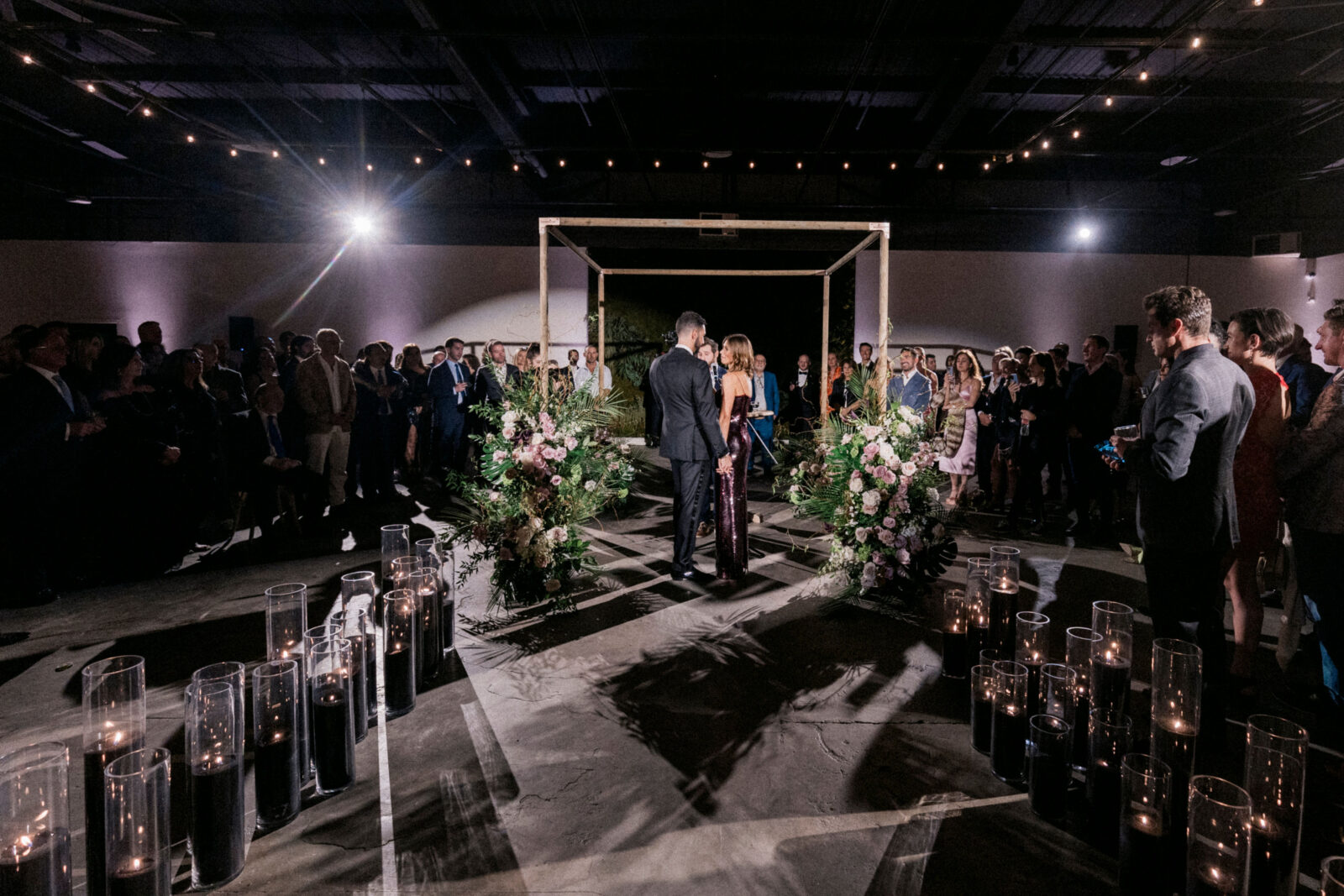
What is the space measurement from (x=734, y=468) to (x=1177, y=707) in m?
3.11

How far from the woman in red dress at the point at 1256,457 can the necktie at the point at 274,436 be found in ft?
21.7

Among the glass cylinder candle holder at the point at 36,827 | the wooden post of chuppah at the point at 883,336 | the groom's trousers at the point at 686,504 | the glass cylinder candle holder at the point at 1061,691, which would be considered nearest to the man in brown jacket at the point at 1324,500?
the glass cylinder candle holder at the point at 1061,691

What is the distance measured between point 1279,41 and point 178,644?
962 cm

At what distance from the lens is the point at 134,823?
1647mm

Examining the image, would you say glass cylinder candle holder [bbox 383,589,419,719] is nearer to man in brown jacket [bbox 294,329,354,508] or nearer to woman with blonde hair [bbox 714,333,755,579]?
woman with blonde hair [bbox 714,333,755,579]

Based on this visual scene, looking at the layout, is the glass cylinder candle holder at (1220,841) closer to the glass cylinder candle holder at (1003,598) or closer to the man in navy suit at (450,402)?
the glass cylinder candle holder at (1003,598)

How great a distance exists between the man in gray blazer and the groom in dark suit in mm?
2507

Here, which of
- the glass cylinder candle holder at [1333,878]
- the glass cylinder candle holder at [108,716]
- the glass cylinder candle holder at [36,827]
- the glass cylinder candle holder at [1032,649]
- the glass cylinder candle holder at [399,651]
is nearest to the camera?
the glass cylinder candle holder at [1333,878]

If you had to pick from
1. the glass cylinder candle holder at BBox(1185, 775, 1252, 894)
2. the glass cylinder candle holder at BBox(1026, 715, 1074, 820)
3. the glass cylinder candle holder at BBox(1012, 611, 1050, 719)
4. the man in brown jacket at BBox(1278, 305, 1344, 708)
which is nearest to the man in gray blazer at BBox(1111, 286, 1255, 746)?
the man in brown jacket at BBox(1278, 305, 1344, 708)

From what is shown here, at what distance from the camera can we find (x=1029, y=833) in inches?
87.5

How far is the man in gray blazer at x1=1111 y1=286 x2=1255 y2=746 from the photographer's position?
2.69m

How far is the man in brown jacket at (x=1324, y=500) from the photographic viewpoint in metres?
2.81

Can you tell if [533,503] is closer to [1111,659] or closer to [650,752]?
[650,752]

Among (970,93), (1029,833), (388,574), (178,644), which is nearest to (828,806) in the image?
(1029,833)
